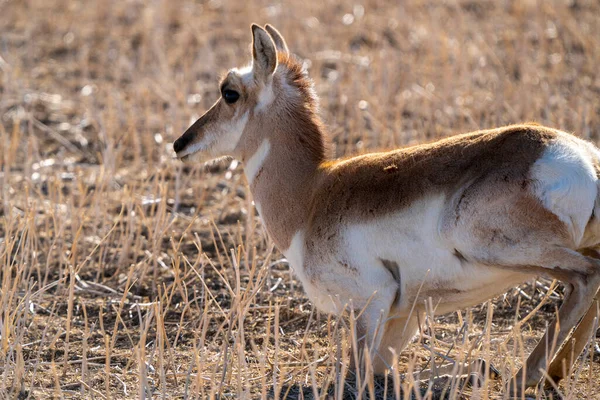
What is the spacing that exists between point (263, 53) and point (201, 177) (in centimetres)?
327

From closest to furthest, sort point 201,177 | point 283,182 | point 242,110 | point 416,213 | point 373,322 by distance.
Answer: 1. point 416,213
2. point 373,322
3. point 283,182
4. point 242,110
5. point 201,177

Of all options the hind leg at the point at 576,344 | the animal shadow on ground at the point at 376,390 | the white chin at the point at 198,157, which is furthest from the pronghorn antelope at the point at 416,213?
the white chin at the point at 198,157

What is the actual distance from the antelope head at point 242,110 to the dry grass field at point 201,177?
546 mm

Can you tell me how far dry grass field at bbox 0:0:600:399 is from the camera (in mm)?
5070

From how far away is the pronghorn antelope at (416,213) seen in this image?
14.8ft

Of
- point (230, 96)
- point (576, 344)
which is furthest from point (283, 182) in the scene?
point (576, 344)

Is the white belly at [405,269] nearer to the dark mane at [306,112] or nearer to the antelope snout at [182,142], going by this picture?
the dark mane at [306,112]

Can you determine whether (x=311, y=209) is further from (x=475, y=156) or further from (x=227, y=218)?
(x=227, y=218)

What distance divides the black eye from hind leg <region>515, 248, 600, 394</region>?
2124mm

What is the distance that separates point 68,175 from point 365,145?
270cm

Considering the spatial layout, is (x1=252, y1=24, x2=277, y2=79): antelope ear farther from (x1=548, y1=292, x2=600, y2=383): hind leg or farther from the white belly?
(x1=548, y1=292, x2=600, y2=383): hind leg

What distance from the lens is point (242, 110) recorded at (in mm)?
5703

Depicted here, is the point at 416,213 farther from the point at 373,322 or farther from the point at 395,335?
the point at 395,335

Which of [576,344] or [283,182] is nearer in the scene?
[576,344]
